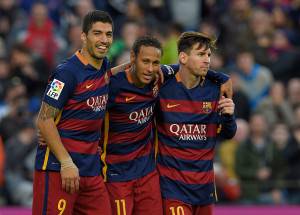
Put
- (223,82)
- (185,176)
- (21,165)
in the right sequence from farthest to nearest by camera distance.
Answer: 1. (21,165)
2. (223,82)
3. (185,176)

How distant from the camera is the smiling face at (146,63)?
9305mm

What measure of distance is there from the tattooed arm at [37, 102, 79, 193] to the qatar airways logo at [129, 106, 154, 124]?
80 cm

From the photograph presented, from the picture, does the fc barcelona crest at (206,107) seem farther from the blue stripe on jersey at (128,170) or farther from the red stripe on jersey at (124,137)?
the blue stripe on jersey at (128,170)

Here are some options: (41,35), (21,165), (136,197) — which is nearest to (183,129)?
(136,197)

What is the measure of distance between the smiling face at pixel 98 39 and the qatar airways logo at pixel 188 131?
970 mm

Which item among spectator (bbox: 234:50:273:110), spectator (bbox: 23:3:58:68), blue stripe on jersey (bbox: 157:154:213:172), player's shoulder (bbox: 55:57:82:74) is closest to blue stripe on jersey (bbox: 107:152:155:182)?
blue stripe on jersey (bbox: 157:154:213:172)

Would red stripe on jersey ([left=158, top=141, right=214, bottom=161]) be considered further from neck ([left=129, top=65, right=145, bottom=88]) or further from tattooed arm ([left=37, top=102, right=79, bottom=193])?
tattooed arm ([left=37, top=102, right=79, bottom=193])

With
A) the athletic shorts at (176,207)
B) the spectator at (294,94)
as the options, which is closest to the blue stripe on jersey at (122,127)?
the athletic shorts at (176,207)

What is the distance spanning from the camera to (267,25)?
17.8m

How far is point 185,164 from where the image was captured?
9.51 m

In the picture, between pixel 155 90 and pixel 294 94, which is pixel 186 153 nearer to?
pixel 155 90

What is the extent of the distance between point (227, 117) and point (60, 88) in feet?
5.22

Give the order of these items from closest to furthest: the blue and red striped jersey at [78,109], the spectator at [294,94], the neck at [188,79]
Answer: the blue and red striped jersey at [78,109]
the neck at [188,79]
the spectator at [294,94]

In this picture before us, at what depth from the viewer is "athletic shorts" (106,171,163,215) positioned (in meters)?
9.40
